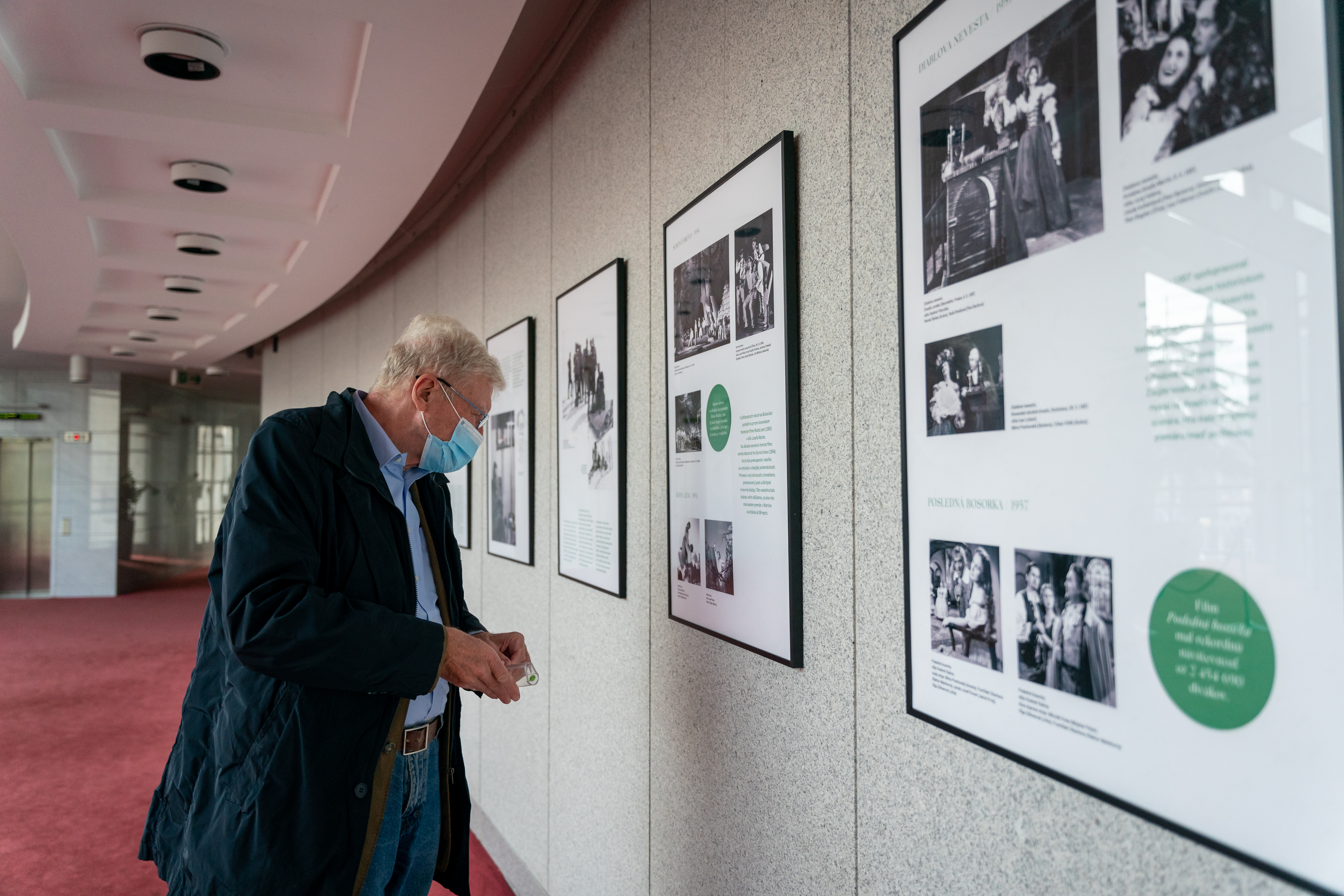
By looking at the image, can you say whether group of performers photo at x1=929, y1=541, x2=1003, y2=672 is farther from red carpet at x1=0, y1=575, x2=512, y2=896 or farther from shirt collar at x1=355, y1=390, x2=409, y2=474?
red carpet at x1=0, y1=575, x2=512, y2=896

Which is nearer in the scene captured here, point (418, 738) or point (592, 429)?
point (418, 738)

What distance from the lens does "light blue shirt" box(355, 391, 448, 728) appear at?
197cm

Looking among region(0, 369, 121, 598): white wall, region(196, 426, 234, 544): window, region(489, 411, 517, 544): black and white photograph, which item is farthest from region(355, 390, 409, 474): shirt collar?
region(196, 426, 234, 544): window

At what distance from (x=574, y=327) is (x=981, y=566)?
6.90 feet

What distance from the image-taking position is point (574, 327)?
9.92 ft

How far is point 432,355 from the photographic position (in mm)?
2053

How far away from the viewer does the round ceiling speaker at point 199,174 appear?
13.4 feet

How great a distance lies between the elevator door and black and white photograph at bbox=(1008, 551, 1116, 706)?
16.3 m

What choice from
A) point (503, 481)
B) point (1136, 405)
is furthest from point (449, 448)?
point (503, 481)

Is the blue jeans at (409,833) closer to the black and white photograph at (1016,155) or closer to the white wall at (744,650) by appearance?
the white wall at (744,650)

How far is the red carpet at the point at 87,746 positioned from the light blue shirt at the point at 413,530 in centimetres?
205

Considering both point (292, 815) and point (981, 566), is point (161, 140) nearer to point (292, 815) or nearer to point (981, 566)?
point (292, 815)

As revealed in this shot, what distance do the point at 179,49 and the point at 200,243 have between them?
2.68 m

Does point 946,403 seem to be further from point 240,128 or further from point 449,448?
point 240,128
